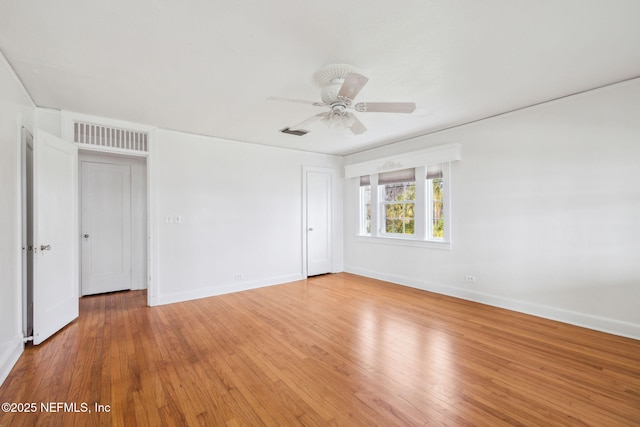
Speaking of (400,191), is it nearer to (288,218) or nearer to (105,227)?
(288,218)

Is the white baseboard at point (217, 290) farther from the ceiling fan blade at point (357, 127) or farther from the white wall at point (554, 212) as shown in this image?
the ceiling fan blade at point (357, 127)

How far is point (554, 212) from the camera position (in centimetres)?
335

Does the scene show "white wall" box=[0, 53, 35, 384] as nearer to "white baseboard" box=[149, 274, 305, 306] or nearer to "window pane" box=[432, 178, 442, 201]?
"white baseboard" box=[149, 274, 305, 306]

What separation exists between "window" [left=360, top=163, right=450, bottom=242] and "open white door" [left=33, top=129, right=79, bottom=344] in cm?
460

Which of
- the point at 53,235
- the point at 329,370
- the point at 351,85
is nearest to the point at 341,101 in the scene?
the point at 351,85

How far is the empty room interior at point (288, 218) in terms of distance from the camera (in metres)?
1.91

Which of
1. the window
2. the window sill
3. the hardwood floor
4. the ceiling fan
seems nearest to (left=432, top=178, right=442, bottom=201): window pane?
the window

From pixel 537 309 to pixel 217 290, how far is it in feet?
14.6

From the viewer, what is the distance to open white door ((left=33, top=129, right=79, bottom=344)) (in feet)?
9.34

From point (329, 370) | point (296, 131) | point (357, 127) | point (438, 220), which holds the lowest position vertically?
point (329, 370)

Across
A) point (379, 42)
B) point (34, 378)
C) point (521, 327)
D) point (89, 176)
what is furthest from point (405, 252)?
point (89, 176)

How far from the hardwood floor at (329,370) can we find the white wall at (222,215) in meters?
0.82

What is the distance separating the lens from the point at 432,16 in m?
1.86

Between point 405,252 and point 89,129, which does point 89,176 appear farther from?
point 405,252
